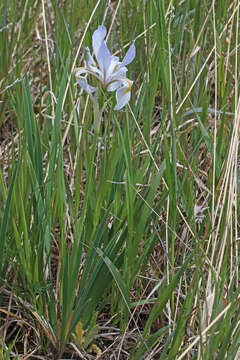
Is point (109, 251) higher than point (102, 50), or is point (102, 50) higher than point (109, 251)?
point (102, 50)

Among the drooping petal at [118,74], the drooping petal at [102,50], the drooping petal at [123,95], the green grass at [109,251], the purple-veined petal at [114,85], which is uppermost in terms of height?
the drooping petal at [102,50]

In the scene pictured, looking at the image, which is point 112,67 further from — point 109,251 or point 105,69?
point 109,251

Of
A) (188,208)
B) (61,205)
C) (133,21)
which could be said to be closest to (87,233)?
(61,205)

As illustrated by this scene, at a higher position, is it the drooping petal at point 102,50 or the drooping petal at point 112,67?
the drooping petal at point 102,50

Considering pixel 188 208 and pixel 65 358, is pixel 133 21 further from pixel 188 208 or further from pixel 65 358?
pixel 65 358

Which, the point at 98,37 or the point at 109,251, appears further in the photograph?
the point at 109,251

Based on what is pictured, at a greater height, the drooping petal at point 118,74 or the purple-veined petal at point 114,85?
the drooping petal at point 118,74

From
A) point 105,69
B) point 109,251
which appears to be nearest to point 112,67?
point 105,69
